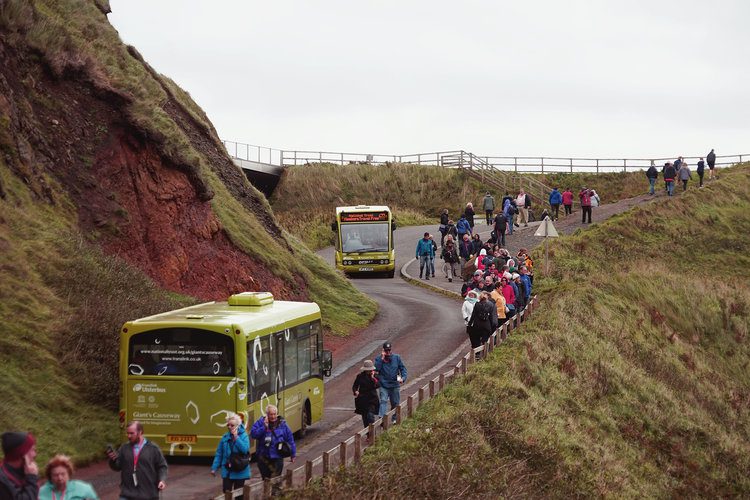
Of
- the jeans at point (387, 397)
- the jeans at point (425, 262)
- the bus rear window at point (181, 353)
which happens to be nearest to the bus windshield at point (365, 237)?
the jeans at point (425, 262)

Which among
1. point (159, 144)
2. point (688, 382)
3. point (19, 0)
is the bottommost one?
point (688, 382)

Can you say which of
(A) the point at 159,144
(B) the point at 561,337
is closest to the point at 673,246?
(B) the point at 561,337

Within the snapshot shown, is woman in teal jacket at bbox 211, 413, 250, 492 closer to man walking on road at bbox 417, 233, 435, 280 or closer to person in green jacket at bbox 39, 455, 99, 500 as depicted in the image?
person in green jacket at bbox 39, 455, 99, 500

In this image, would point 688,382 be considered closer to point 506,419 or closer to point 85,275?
point 506,419

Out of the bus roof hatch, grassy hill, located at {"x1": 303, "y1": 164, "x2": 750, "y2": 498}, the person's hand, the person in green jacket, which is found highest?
the bus roof hatch

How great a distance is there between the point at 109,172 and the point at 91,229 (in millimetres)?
2421

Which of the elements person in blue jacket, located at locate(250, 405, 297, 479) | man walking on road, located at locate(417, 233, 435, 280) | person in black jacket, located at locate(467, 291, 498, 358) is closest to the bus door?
person in blue jacket, located at locate(250, 405, 297, 479)

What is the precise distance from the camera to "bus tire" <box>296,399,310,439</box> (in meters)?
20.9

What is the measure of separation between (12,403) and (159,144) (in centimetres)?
1417

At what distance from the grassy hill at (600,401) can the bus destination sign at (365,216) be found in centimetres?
783

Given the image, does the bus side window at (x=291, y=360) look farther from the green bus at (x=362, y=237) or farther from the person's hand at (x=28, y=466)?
the green bus at (x=362, y=237)

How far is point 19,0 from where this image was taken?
29.3 metres

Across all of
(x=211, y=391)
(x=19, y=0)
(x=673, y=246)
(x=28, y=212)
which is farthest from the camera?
(x=673, y=246)

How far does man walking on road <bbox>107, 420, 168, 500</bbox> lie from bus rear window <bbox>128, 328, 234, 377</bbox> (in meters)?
5.19
